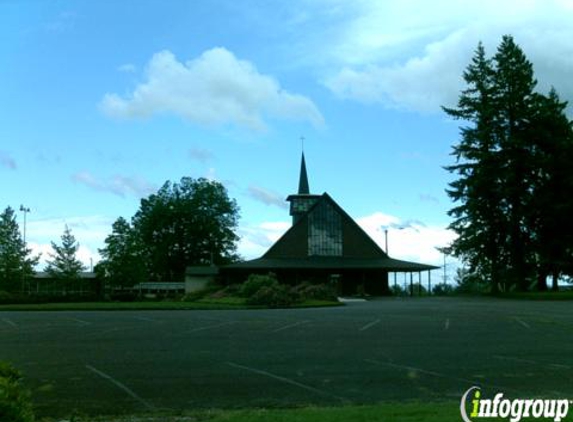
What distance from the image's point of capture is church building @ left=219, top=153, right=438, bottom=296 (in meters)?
63.6

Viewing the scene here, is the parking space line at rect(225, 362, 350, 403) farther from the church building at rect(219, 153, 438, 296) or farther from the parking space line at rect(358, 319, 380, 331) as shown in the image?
the church building at rect(219, 153, 438, 296)

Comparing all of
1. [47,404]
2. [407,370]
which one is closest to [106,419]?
[47,404]

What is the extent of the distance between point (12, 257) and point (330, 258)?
30.2m

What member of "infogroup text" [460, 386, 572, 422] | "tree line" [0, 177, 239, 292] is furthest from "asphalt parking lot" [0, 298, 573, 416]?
"tree line" [0, 177, 239, 292]

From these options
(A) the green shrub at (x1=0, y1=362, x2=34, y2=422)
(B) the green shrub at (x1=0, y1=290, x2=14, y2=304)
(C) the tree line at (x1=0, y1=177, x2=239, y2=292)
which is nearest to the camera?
(A) the green shrub at (x1=0, y1=362, x2=34, y2=422)

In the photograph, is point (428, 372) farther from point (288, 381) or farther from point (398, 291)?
point (398, 291)

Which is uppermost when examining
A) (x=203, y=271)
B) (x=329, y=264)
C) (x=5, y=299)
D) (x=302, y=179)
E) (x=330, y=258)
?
(x=302, y=179)

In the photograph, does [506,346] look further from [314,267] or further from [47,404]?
[314,267]

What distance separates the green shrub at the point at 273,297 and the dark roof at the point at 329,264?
72.5ft

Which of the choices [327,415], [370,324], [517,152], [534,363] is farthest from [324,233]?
[327,415]

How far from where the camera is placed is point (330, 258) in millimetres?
67812

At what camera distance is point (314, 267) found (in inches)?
2437

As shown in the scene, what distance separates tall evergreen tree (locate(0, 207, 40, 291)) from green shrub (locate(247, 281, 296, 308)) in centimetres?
3180

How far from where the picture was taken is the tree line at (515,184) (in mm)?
55594
